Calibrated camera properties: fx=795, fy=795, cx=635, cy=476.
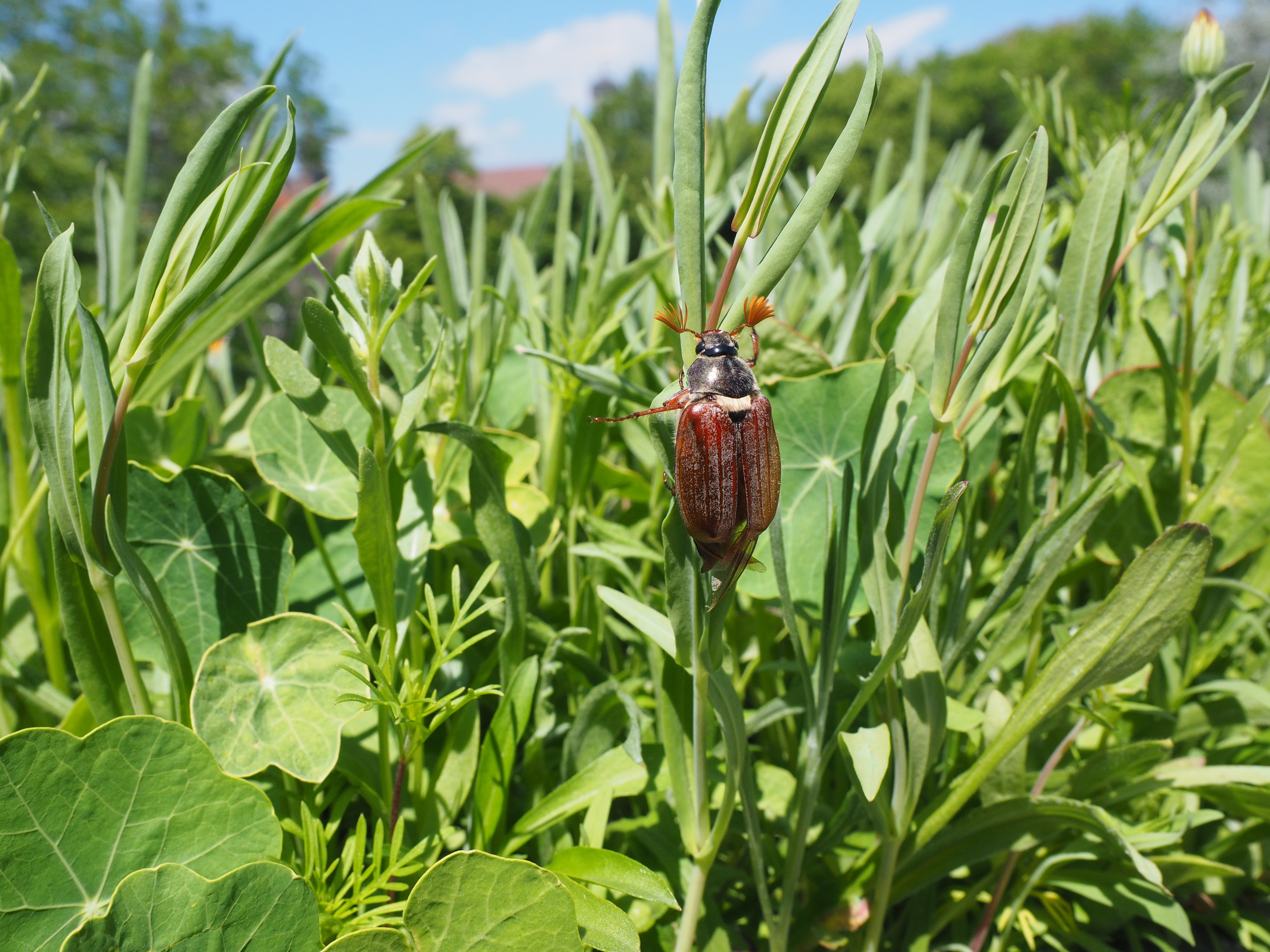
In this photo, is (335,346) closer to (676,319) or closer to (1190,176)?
(676,319)

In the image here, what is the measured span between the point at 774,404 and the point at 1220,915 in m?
0.63

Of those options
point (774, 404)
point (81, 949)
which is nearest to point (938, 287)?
point (774, 404)

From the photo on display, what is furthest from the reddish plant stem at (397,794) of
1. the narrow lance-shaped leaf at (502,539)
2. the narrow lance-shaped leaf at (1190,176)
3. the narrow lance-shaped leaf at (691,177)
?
the narrow lance-shaped leaf at (1190,176)

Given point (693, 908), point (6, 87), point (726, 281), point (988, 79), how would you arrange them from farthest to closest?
point (988, 79) < point (6, 87) < point (693, 908) < point (726, 281)

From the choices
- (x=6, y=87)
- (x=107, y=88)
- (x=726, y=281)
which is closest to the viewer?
(x=726, y=281)

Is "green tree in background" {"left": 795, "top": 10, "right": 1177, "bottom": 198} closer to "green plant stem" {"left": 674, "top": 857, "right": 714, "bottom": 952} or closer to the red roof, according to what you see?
the red roof

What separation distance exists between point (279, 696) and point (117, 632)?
107 mm

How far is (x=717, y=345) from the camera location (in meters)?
0.45

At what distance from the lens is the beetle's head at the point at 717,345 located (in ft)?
1.44

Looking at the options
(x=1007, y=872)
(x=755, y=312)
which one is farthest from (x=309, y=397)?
(x=1007, y=872)

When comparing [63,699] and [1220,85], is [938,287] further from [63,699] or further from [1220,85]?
[63,699]

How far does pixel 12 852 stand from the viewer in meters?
0.41

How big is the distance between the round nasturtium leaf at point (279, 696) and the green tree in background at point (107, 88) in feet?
45.9

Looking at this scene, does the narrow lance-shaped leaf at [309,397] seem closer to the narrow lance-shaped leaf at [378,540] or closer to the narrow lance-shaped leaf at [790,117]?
the narrow lance-shaped leaf at [378,540]
